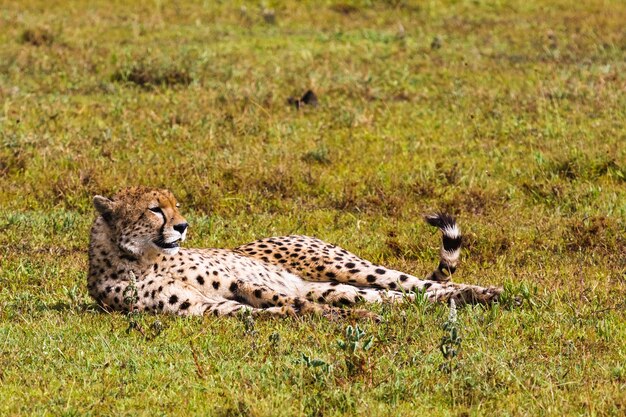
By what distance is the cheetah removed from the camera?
654cm

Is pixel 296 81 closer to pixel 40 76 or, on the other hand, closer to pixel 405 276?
pixel 40 76

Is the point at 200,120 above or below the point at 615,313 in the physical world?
below

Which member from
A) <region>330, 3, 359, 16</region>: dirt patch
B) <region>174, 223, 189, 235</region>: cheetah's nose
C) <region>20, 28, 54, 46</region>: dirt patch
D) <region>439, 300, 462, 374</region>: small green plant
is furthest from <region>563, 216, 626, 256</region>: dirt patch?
<region>330, 3, 359, 16</region>: dirt patch

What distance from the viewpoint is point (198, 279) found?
671cm

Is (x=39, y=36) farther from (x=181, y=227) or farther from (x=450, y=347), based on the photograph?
(x=450, y=347)

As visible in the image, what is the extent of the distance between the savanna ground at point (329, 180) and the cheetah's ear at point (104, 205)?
0.48 metres

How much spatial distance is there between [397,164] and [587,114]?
2482 mm

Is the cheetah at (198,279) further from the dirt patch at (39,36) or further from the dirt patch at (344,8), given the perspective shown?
the dirt patch at (344,8)

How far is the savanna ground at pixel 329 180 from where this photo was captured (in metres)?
5.14

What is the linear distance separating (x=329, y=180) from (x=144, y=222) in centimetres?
352

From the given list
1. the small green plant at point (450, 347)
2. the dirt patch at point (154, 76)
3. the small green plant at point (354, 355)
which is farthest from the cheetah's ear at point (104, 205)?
the dirt patch at point (154, 76)

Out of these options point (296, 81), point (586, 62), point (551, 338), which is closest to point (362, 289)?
point (551, 338)

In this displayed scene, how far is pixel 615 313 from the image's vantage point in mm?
6242

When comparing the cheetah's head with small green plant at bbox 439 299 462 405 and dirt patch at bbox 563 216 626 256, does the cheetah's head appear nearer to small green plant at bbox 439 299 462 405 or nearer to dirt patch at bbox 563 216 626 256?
small green plant at bbox 439 299 462 405
